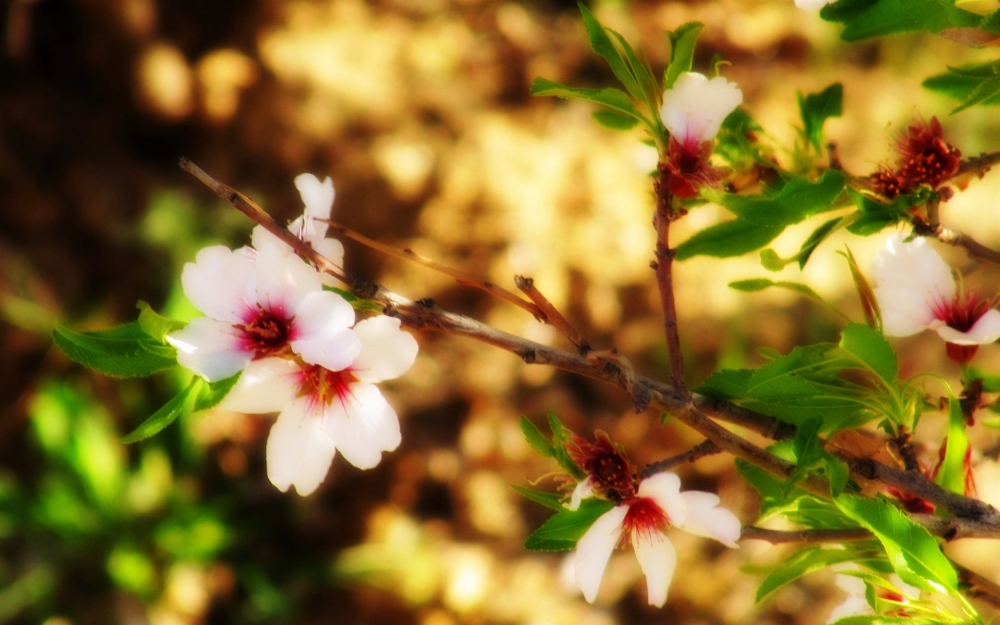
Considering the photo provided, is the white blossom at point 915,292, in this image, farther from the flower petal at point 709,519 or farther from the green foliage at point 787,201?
the flower petal at point 709,519

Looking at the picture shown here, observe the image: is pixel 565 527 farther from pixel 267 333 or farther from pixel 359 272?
pixel 359 272

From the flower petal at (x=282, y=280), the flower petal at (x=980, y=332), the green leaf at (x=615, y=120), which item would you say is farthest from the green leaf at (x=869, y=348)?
the flower petal at (x=282, y=280)

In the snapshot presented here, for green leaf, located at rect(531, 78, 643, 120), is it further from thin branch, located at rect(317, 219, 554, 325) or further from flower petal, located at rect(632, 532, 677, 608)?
flower petal, located at rect(632, 532, 677, 608)

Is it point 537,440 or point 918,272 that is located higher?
point 918,272

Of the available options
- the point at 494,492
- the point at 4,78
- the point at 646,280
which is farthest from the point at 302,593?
the point at 4,78

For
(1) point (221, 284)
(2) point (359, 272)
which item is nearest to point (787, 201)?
(1) point (221, 284)

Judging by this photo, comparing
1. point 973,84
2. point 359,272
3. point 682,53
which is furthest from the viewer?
point 359,272

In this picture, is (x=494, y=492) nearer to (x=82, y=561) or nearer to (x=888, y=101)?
(x=82, y=561)
